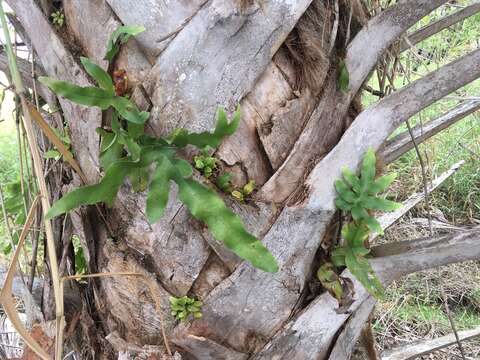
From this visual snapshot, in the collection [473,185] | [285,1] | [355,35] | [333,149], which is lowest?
[473,185]

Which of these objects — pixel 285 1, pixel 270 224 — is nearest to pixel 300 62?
pixel 285 1

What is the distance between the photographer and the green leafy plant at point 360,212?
728mm

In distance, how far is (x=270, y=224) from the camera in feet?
2.41

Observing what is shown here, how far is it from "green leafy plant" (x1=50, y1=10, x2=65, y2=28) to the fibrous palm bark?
0.04 feet

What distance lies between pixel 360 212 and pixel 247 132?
224 millimetres

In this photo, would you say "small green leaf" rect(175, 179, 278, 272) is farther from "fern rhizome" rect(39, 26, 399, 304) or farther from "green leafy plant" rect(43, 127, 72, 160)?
"green leafy plant" rect(43, 127, 72, 160)

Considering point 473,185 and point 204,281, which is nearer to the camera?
point 204,281

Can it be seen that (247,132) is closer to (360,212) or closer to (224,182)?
(224,182)

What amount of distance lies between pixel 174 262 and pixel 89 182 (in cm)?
20

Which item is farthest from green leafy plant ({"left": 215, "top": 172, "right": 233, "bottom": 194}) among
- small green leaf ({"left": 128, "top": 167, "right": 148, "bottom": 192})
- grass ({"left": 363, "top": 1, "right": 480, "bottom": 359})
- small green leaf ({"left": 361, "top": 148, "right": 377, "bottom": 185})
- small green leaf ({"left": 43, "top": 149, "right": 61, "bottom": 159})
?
grass ({"left": 363, "top": 1, "right": 480, "bottom": 359})

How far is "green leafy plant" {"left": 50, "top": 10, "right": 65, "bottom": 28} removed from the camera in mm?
762

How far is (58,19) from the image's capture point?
0.76 meters

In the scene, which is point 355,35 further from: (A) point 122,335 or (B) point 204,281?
(A) point 122,335

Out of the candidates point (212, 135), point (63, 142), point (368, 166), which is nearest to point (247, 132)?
point (212, 135)
